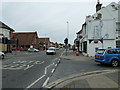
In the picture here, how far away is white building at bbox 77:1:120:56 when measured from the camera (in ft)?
71.3

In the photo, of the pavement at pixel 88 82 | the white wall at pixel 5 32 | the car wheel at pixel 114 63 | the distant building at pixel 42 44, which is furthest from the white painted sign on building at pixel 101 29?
the distant building at pixel 42 44

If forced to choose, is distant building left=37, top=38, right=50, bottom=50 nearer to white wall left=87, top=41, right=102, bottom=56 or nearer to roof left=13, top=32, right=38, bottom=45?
roof left=13, top=32, right=38, bottom=45

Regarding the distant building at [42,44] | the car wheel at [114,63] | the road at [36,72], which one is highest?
the distant building at [42,44]

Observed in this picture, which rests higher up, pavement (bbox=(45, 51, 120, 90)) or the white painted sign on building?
the white painted sign on building

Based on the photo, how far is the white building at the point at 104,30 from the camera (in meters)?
21.7

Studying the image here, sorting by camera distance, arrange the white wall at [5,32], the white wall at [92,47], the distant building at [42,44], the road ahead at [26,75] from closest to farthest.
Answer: the road ahead at [26,75]
the white wall at [92,47]
the white wall at [5,32]
the distant building at [42,44]

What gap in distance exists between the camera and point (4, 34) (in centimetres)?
3703

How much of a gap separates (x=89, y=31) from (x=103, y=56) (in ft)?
37.6

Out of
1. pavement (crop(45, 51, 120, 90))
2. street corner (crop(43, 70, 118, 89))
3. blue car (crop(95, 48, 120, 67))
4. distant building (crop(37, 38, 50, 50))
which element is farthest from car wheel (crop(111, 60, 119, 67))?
distant building (crop(37, 38, 50, 50))

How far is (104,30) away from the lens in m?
22.2

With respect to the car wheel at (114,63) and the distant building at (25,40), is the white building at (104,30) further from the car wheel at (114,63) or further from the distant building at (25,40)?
the distant building at (25,40)

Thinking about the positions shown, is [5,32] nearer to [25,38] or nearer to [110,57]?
[25,38]

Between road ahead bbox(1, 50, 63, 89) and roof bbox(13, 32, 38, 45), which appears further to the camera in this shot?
roof bbox(13, 32, 38, 45)

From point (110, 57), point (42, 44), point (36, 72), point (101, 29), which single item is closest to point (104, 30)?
point (101, 29)
